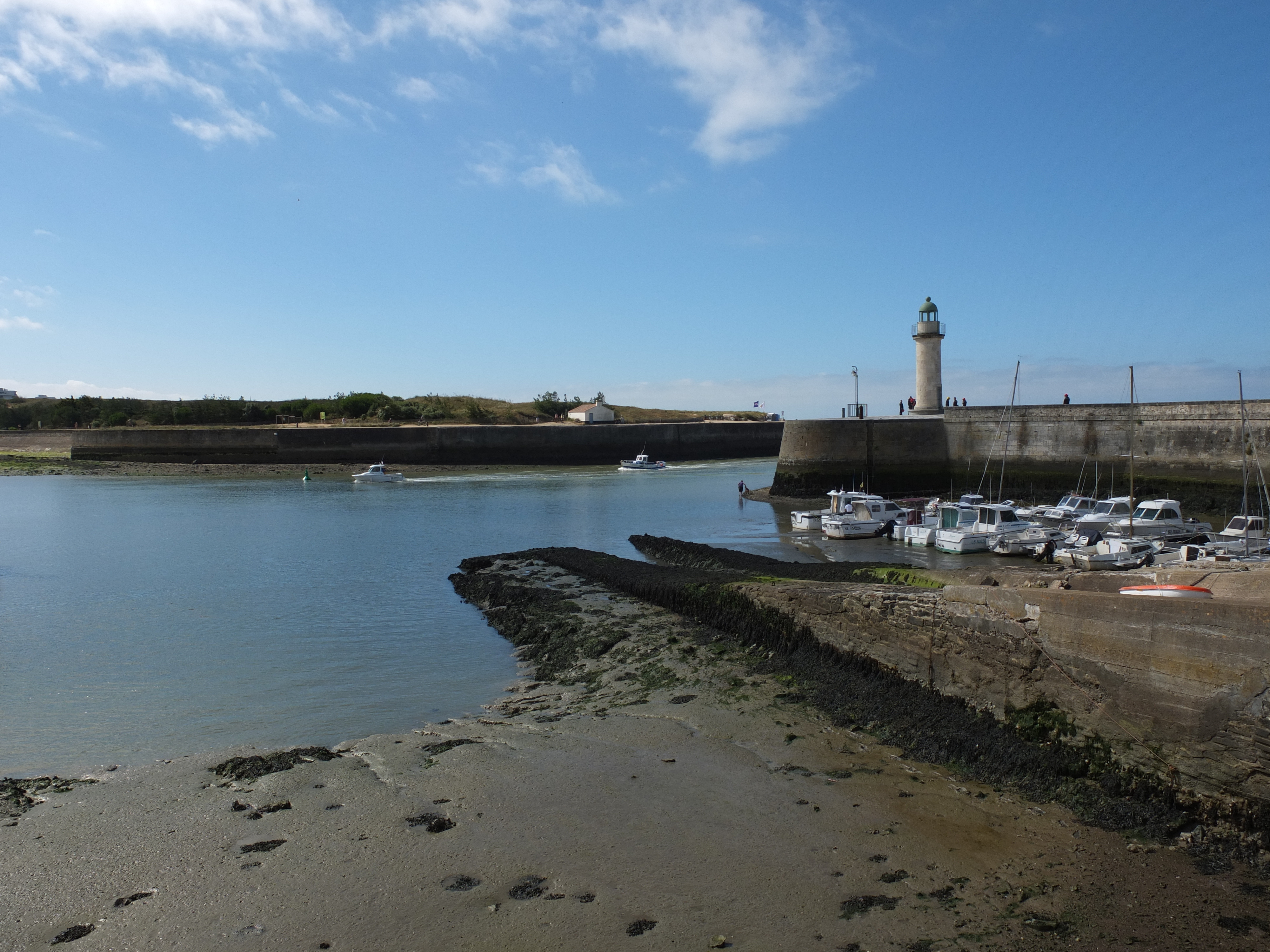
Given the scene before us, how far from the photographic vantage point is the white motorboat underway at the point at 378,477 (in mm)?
48000

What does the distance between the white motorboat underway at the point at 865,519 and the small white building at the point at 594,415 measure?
156ft

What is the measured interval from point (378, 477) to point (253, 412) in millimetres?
39063

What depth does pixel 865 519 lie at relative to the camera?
24781 millimetres

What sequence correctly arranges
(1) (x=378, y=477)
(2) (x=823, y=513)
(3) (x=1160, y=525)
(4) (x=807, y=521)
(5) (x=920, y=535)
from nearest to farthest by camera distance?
1. (3) (x=1160, y=525)
2. (5) (x=920, y=535)
3. (2) (x=823, y=513)
4. (4) (x=807, y=521)
5. (1) (x=378, y=477)

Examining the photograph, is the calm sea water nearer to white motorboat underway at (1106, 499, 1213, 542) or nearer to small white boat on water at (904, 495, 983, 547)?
small white boat on water at (904, 495, 983, 547)

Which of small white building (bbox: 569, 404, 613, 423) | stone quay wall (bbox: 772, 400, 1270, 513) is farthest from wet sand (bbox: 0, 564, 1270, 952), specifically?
small white building (bbox: 569, 404, 613, 423)

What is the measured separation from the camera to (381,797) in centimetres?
715

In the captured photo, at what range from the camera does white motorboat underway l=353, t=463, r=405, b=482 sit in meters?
48.0

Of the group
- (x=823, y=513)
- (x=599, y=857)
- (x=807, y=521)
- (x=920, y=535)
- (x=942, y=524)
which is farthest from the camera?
(x=807, y=521)

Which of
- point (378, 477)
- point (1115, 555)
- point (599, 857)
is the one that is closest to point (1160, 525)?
point (1115, 555)

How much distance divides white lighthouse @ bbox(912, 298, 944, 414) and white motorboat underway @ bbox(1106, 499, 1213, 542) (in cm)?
1510

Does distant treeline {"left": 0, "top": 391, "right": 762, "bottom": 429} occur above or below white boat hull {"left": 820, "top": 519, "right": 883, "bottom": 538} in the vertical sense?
above

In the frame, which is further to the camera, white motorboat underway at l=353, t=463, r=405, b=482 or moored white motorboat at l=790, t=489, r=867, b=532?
white motorboat underway at l=353, t=463, r=405, b=482

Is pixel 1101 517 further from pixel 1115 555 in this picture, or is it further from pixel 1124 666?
pixel 1124 666
